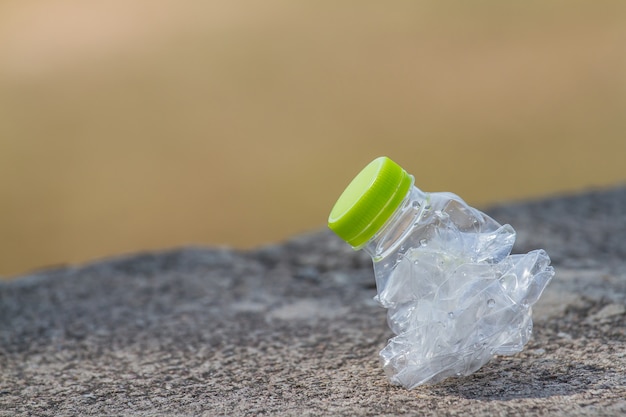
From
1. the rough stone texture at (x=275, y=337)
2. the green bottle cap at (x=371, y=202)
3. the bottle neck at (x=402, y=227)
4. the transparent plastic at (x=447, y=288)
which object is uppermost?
the green bottle cap at (x=371, y=202)

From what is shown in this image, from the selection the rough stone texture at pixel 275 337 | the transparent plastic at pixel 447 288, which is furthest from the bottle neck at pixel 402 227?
the rough stone texture at pixel 275 337

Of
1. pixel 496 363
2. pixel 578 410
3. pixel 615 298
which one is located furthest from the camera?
pixel 615 298

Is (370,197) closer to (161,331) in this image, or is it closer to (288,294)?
(161,331)

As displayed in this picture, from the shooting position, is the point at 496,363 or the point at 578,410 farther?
the point at 496,363

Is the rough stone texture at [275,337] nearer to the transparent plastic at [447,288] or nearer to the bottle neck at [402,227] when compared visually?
the transparent plastic at [447,288]

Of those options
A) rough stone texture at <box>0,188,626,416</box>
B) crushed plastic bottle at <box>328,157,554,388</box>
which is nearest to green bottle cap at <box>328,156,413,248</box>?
crushed plastic bottle at <box>328,157,554,388</box>

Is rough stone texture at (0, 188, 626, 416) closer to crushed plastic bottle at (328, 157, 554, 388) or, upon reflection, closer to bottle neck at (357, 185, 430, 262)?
crushed plastic bottle at (328, 157, 554, 388)

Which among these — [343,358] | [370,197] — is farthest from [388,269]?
[343,358]

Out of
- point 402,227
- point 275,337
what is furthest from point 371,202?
point 275,337
